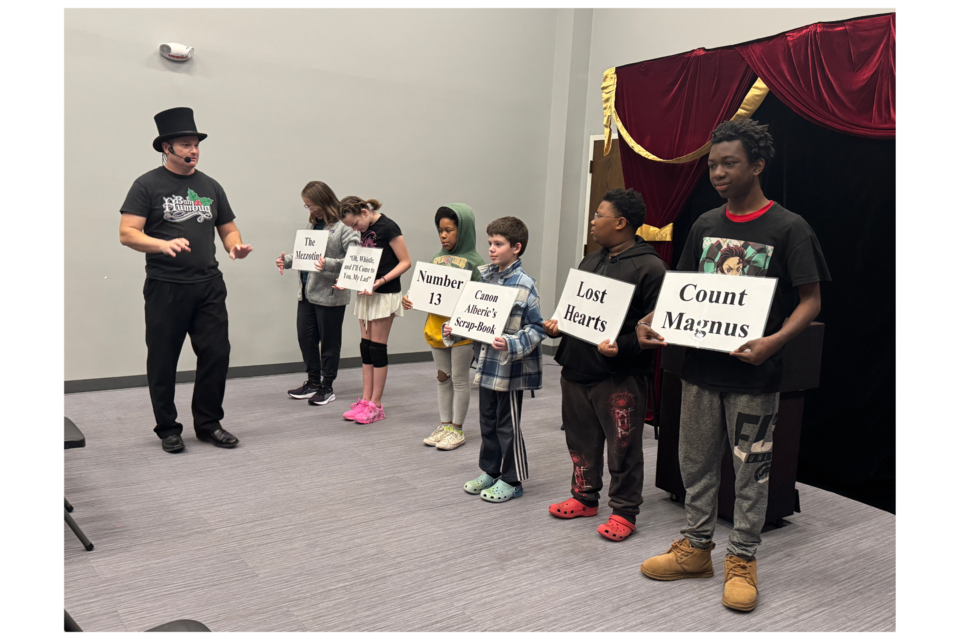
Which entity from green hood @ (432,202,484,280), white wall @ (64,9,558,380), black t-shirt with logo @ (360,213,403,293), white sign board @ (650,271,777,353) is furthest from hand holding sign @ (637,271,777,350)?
white wall @ (64,9,558,380)

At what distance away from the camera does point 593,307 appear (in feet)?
9.02

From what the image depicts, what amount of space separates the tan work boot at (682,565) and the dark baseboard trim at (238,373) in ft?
12.5

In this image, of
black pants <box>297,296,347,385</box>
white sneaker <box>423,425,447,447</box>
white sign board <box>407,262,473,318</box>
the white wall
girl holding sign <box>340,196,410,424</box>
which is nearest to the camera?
white sign board <box>407,262,473,318</box>

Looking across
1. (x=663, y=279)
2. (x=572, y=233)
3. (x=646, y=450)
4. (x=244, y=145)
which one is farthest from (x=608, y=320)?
(x=572, y=233)

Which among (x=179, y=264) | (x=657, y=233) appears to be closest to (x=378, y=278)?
(x=179, y=264)

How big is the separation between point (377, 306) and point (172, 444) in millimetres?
1379

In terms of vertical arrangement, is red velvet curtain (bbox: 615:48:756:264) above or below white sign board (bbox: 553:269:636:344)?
above

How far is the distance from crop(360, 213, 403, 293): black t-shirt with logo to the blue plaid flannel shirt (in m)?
1.31

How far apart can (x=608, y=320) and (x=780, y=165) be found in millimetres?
1834

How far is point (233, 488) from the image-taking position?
332 centimetres

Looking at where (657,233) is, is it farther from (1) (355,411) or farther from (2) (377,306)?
(1) (355,411)

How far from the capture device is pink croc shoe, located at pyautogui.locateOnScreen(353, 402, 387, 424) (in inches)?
176

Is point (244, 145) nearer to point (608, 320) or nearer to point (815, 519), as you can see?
point (608, 320)

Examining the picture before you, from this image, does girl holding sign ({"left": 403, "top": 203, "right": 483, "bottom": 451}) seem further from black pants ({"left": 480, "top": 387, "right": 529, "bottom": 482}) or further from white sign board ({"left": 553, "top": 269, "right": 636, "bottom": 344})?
white sign board ({"left": 553, "top": 269, "right": 636, "bottom": 344})
